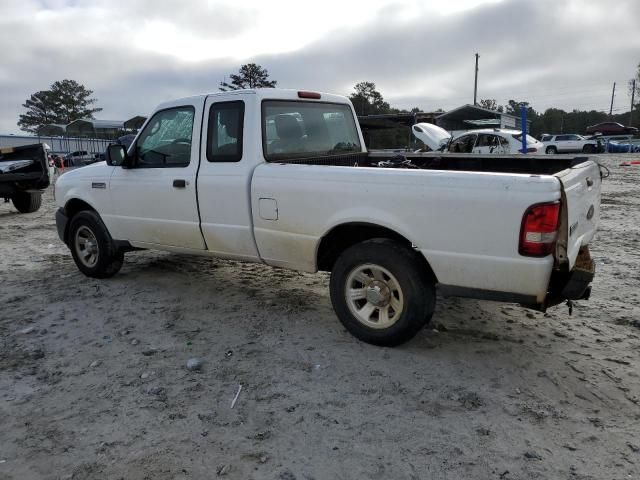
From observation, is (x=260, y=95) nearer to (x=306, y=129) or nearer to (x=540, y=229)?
(x=306, y=129)

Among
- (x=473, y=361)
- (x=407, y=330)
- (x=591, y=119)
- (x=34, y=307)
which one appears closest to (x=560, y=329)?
(x=473, y=361)

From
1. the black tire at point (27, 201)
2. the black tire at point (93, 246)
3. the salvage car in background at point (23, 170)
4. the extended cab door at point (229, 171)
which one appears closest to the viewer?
the extended cab door at point (229, 171)

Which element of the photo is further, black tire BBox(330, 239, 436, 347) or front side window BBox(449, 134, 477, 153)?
front side window BBox(449, 134, 477, 153)

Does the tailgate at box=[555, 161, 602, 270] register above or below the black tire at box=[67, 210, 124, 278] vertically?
Result: above

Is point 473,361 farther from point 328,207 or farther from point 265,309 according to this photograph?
point 265,309

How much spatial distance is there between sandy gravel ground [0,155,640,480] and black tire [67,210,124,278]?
44 centimetres

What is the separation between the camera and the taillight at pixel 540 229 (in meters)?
2.88

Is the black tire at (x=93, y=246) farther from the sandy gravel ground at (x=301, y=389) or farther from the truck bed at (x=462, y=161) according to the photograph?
the truck bed at (x=462, y=161)

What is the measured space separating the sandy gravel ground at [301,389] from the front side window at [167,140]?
4.42ft

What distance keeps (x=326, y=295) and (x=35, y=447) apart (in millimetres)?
2823

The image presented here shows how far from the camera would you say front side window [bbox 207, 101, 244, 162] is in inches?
168

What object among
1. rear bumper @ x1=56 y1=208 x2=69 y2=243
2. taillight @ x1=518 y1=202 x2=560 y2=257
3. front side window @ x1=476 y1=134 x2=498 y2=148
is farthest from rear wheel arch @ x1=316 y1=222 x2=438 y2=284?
front side window @ x1=476 y1=134 x2=498 y2=148

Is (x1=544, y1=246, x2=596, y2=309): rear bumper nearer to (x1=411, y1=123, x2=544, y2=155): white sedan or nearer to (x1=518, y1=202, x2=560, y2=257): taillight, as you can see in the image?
(x1=518, y1=202, x2=560, y2=257): taillight

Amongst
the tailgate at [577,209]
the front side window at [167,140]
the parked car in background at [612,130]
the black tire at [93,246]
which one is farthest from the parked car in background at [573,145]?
the black tire at [93,246]
